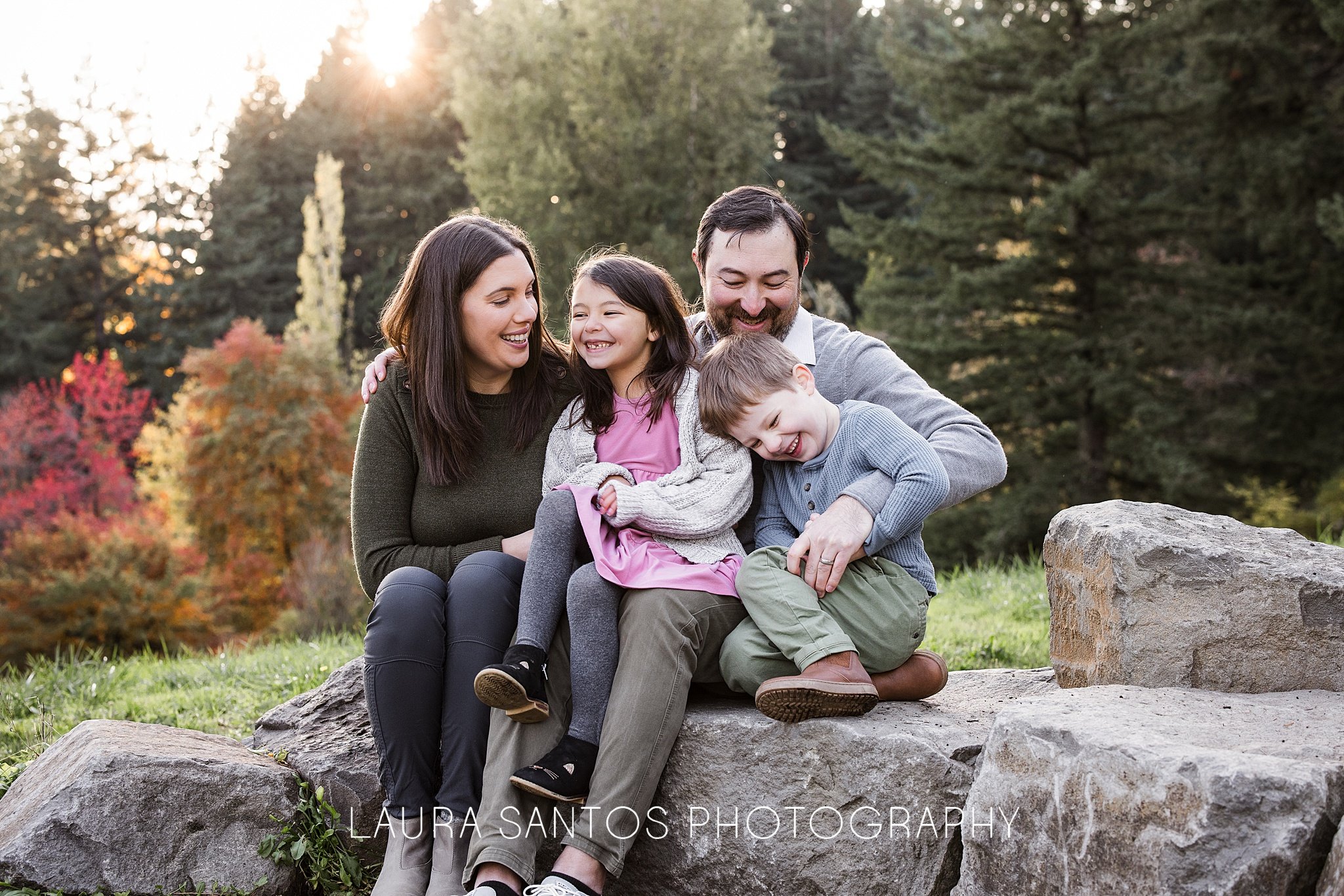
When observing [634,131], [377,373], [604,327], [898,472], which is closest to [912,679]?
[898,472]

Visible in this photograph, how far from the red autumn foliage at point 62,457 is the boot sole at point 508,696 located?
13172 mm

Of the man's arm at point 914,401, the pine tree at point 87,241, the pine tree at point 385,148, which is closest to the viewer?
the man's arm at point 914,401

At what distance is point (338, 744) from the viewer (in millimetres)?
2861

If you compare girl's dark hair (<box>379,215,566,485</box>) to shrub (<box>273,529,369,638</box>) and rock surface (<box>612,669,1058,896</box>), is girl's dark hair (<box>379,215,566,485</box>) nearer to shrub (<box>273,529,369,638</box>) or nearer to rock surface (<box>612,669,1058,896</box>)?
rock surface (<box>612,669,1058,896</box>)

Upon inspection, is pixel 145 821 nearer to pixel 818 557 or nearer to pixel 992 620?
pixel 818 557

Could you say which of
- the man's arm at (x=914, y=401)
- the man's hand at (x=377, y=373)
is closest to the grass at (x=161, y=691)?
the man's hand at (x=377, y=373)

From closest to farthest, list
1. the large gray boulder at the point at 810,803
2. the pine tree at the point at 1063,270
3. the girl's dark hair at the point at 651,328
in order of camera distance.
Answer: the large gray boulder at the point at 810,803 < the girl's dark hair at the point at 651,328 < the pine tree at the point at 1063,270

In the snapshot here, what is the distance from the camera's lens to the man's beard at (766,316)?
2.96 metres

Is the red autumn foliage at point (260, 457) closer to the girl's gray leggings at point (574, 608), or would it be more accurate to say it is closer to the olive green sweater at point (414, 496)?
the olive green sweater at point (414, 496)

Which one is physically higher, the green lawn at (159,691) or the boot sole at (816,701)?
the boot sole at (816,701)

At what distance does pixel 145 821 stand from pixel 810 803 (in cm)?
159

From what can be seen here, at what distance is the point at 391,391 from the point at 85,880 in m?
1.38

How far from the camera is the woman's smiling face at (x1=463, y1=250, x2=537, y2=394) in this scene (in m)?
2.87

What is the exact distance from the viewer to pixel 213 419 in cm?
1443
